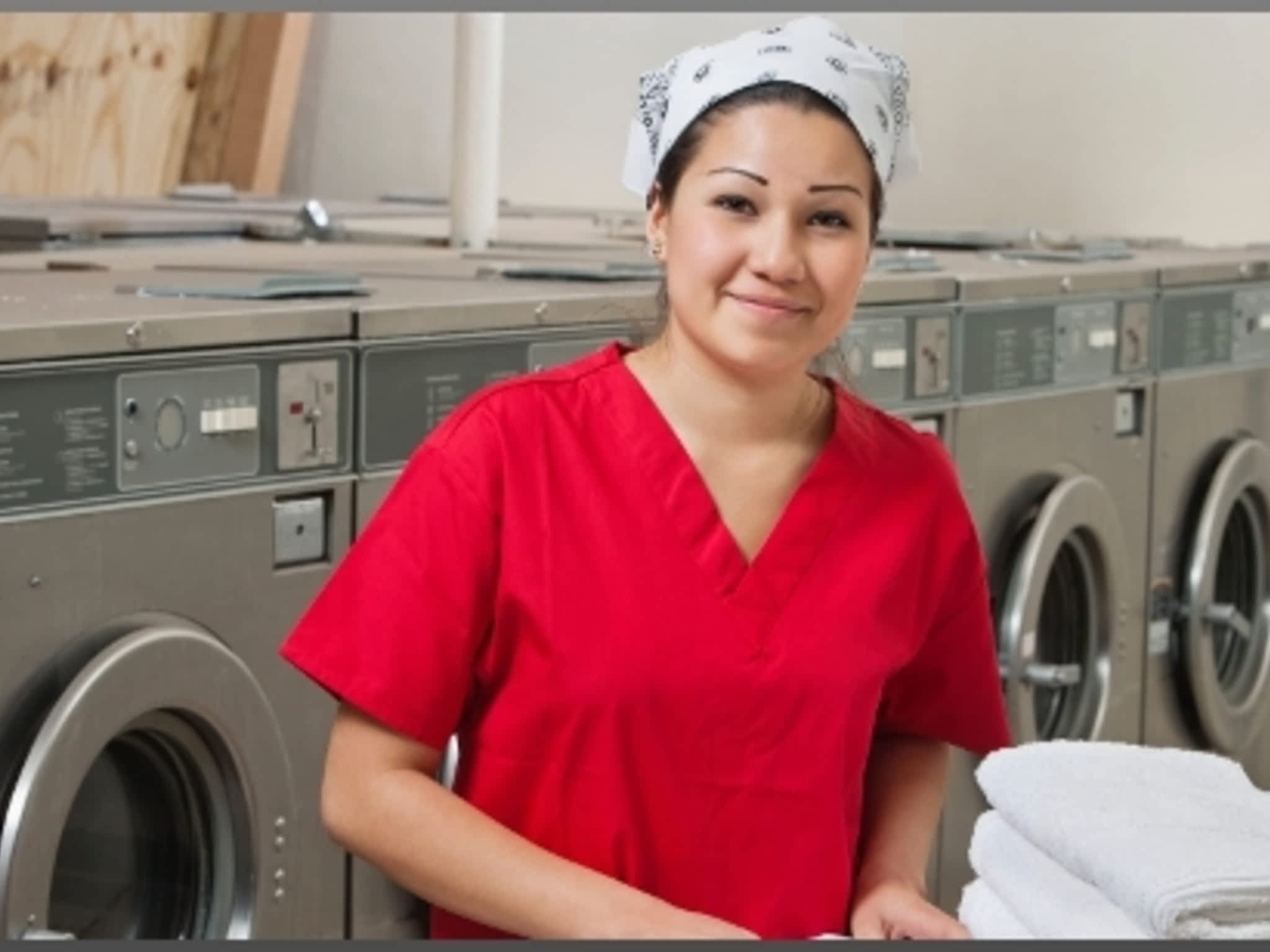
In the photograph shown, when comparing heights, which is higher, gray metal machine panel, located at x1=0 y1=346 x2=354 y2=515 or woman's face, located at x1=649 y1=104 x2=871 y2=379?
woman's face, located at x1=649 y1=104 x2=871 y2=379

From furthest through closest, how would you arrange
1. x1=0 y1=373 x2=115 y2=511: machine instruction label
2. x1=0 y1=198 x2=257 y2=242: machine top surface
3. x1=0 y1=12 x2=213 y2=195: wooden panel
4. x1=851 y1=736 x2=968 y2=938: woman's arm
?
x1=0 y1=12 x2=213 y2=195: wooden panel → x1=0 y1=198 x2=257 y2=242: machine top surface → x1=0 y1=373 x2=115 y2=511: machine instruction label → x1=851 y1=736 x2=968 y2=938: woman's arm

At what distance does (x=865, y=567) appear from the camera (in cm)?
132

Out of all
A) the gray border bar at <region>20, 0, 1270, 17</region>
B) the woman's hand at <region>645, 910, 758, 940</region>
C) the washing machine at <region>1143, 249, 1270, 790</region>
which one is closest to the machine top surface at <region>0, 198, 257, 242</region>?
the gray border bar at <region>20, 0, 1270, 17</region>

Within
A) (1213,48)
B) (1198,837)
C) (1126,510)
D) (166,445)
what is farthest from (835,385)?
(1213,48)

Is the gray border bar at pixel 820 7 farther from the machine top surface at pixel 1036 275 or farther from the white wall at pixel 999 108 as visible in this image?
the machine top surface at pixel 1036 275

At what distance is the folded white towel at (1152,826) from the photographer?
879mm

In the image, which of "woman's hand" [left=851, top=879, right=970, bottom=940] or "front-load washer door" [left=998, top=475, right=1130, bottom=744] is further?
"front-load washer door" [left=998, top=475, right=1130, bottom=744]

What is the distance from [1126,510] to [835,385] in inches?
84.3

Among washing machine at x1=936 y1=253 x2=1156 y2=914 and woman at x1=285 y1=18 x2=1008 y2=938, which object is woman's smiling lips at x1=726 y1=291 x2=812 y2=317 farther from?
washing machine at x1=936 y1=253 x2=1156 y2=914

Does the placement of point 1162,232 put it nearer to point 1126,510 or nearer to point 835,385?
point 1126,510

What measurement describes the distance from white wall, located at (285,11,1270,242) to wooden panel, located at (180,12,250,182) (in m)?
0.28

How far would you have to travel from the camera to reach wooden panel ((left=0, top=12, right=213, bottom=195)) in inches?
188

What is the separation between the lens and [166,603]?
1.91 metres

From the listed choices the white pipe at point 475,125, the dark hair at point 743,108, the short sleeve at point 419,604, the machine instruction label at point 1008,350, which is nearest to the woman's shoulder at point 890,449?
the dark hair at point 743,108
